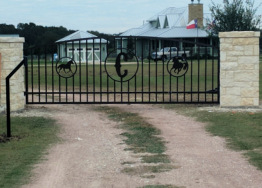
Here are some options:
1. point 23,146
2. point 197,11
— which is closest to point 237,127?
point 23,146

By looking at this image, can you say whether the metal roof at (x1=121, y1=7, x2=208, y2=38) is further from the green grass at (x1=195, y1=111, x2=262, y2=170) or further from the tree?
the green grass at (x1=195, y1=111, x2=262, y2=170)

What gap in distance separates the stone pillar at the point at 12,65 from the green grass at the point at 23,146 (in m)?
0.88

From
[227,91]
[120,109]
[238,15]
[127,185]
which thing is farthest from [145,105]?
[238,15]

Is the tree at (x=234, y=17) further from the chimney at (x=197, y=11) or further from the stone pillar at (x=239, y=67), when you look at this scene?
the chimney at (x=197, y=11)

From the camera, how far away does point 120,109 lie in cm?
1372

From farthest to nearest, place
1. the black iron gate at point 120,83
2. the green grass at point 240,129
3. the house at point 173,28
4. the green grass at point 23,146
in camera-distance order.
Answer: the house at point 173,28 → the black iron gate at point 120,83 → the green grass at point 240,129 → the green grass at point 23,146

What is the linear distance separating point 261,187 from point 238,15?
19.2 m

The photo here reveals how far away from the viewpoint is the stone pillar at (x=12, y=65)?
13.0m

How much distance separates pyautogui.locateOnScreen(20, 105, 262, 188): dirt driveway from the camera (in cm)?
654

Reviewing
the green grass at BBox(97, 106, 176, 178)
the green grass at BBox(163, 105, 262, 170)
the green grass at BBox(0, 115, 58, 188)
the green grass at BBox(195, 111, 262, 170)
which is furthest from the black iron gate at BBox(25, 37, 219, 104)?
the green grass at BBox(0, 115, 58, 188)

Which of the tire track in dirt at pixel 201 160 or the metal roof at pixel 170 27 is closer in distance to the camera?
the tire track in dirt at pixel 201 160

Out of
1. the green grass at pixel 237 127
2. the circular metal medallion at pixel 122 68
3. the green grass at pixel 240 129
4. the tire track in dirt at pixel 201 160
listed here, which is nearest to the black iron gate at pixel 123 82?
the circular metal medallion at pixel 122 68

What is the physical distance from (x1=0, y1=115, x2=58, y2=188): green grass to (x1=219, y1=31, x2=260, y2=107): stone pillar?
4.24 meters

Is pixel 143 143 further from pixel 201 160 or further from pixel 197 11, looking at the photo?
pixel 197 11
